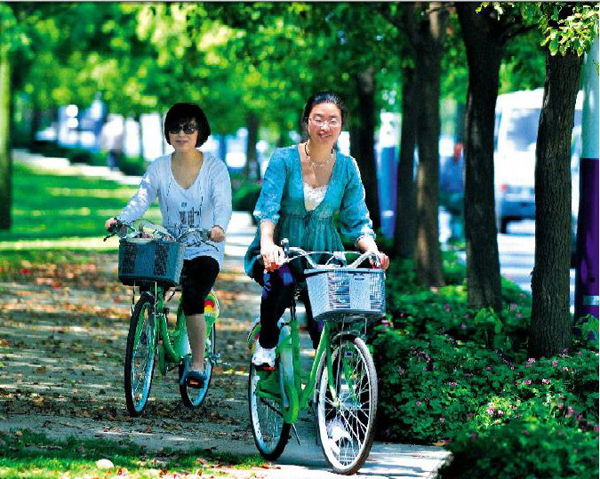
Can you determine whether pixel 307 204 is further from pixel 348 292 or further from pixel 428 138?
pixel 428 138

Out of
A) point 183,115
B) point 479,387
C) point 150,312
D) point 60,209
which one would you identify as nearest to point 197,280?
point 150,312

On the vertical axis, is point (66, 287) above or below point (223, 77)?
below

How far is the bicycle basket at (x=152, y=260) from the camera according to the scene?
8.27m

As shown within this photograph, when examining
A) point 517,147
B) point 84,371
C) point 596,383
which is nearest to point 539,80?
point 84,371

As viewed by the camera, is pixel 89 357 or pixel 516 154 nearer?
pixel 89 357

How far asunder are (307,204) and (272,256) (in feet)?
1.74

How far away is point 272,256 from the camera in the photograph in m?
6.94

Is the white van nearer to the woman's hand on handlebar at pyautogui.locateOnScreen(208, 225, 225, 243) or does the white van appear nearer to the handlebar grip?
the woman's hand on handlebar at pyautogui.locateOnScreen(208, 225, 225, 243)

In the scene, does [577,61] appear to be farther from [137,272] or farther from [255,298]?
[255,298]

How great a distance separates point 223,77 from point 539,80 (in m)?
24.7

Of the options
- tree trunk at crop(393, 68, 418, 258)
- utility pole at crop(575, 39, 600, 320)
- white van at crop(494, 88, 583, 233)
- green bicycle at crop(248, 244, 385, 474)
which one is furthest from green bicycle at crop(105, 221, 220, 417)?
white van at crop(494, 88, 583, 233)

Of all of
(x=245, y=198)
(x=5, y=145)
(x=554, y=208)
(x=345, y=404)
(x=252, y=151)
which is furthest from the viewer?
(x=252, y=151)

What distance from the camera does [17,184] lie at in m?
54.3

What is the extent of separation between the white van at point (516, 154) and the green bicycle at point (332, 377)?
26854mm
